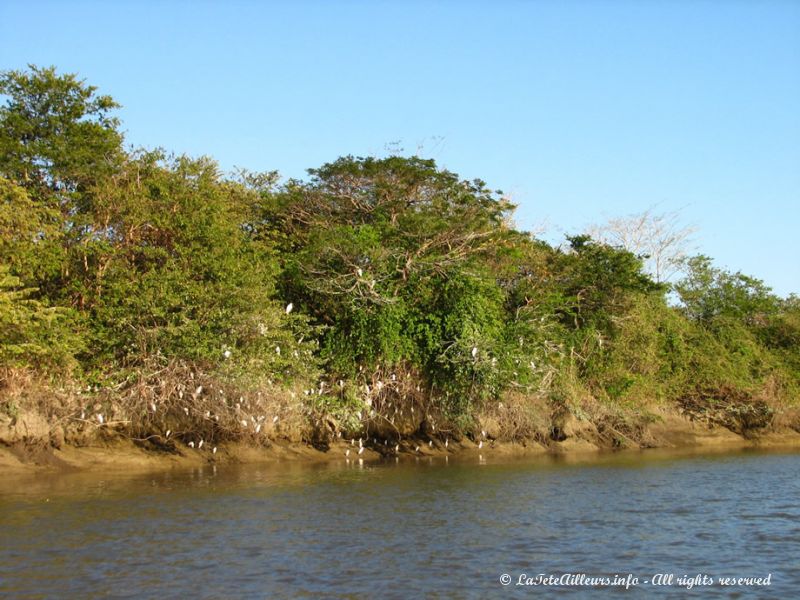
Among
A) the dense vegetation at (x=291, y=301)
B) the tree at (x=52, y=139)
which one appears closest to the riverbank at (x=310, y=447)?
the dense vegetation at (x=291, y=301)

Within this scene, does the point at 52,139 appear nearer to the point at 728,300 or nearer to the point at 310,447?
the point at 310,447

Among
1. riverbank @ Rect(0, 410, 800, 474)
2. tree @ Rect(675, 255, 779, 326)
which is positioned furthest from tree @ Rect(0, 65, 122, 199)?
tree @ Rect(675, 255, 779, 326)

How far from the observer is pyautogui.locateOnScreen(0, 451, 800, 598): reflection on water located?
973 centimetres

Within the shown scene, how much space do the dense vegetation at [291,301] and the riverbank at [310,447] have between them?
1.36 ft

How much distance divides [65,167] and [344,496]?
33.9ft

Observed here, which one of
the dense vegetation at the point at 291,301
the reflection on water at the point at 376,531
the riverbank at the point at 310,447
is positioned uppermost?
the dense vegetation at the point at 291,301

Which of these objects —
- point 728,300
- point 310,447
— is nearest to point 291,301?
point 310,447

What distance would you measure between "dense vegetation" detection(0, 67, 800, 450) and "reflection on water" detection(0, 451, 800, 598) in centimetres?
223

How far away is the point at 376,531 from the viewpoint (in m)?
12.4

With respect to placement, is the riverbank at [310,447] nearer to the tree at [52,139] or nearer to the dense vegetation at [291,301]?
the dense vegetation at [291,301]

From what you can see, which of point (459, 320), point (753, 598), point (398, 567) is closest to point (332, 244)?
point (459, 320)

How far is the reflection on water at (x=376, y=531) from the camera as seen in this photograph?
383 inches

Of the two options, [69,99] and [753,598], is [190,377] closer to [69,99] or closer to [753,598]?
[69,99]

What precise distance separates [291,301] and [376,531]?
11.0m
